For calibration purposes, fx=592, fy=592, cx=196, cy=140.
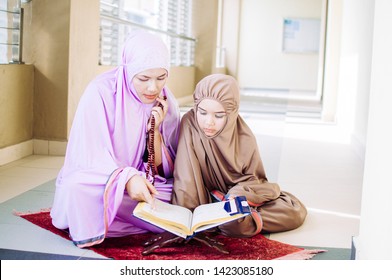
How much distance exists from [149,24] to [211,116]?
5651 millimetres

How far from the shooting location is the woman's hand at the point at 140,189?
7.07 ft

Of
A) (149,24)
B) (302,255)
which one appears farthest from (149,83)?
(149,24)

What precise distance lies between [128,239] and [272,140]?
3408mm

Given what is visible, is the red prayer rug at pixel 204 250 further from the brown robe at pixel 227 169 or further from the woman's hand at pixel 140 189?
the woman's hand at pixel 140 189

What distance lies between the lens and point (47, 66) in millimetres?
4215

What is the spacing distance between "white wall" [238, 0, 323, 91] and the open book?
1318cm

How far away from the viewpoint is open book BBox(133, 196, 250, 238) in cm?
206

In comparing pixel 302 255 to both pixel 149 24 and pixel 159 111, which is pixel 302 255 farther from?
pixel 149 24

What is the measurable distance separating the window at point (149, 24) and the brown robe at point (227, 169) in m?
3.17

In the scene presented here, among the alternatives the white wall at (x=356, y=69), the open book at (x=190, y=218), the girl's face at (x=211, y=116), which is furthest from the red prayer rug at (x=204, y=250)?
the white wall at (x=356, y=69)

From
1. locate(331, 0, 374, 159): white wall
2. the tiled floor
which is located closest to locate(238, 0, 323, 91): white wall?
locate(331, 0, 374, 159): white wall

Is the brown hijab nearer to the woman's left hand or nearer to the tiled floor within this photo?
the woman's left hand
